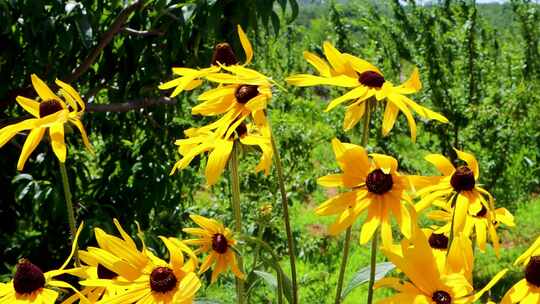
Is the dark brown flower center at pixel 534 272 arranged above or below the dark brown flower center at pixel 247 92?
below

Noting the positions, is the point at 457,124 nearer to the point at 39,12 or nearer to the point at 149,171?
the point at 149,171

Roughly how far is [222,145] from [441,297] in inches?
10.6

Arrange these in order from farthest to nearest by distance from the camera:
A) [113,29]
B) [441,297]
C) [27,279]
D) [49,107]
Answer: [113,29], [49,107], [27,279], [441,297]

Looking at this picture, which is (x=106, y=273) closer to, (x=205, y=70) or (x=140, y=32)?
(x=205, y=70)

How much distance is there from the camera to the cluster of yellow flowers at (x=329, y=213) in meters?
0.64

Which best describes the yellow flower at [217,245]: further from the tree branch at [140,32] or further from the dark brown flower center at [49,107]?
the tree branch at [140,32]

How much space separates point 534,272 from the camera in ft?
2.14

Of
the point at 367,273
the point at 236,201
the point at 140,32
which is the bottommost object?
the point at 367,273

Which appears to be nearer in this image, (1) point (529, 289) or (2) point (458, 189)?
(1) point (529, 289)

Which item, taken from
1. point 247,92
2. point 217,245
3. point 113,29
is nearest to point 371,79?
point 247,92

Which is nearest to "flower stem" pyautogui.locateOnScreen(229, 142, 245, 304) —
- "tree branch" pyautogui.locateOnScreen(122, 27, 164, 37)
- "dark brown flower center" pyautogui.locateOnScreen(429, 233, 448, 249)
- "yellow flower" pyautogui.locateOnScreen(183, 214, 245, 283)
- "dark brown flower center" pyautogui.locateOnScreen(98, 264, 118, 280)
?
"yellow flower" pyautogui.locateOnScreen(183, 214, 245, 283)

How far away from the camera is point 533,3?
4.61m

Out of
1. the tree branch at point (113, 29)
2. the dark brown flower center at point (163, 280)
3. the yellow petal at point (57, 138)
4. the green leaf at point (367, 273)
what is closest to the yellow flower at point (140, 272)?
the dark brown flower center at point (163, 280)

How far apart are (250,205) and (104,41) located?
122 centimetres
